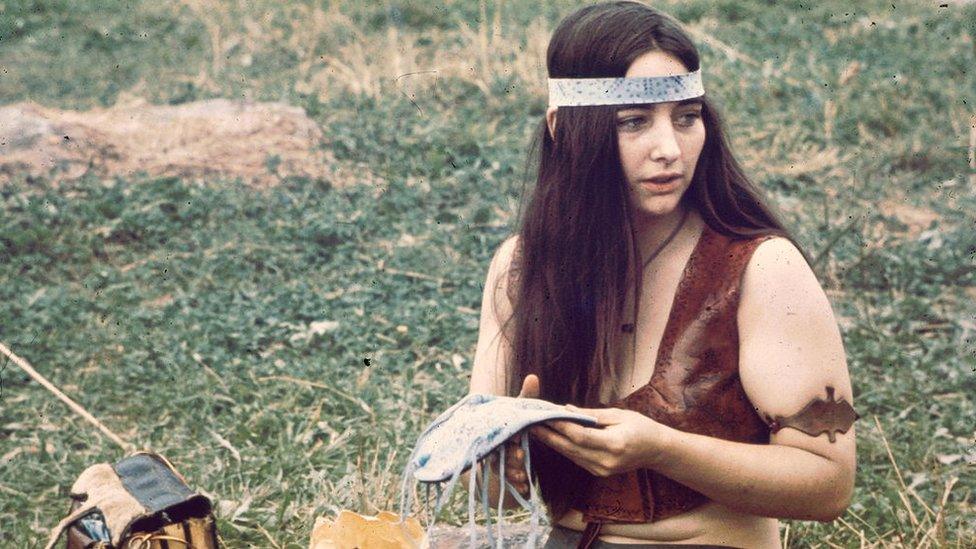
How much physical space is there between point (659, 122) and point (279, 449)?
2120mm

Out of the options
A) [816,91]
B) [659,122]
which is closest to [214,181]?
[816,91]

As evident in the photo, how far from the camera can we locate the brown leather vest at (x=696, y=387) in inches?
88.0

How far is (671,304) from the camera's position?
2363mm

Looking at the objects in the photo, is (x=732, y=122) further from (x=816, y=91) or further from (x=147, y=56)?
(x=147, y=56)

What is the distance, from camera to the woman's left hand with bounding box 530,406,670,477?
2.01 metres

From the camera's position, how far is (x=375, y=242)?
18.8 feet

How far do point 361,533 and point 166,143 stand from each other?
446cm

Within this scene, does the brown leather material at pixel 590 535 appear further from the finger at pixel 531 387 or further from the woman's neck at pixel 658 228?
the woman's neck at pixel 658 228

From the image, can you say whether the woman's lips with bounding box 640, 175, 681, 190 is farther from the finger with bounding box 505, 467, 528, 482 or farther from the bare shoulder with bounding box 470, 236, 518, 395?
the finger with bounding box 505, 467, 528, 482

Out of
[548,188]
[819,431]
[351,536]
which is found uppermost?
[548,188]

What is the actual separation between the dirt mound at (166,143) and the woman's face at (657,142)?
4078mm

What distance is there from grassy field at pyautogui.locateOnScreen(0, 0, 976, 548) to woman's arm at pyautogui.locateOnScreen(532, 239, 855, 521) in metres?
1.19

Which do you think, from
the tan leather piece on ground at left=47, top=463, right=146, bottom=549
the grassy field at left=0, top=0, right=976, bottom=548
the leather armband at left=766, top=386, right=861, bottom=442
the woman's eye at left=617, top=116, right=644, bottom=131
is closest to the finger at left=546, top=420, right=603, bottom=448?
the leather armband at left=766, top=386, right=861, bottom=442

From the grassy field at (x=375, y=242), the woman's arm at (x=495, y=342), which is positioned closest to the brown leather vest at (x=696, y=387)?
the woman's arm at (x=495, y=342)
